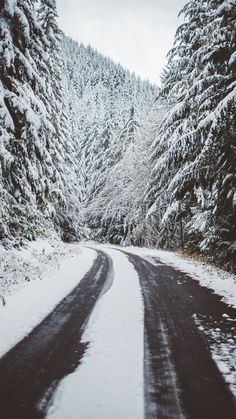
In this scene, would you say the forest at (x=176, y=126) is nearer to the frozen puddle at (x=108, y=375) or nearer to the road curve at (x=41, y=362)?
the road curve at (x=41, y=362)

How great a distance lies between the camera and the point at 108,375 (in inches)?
161

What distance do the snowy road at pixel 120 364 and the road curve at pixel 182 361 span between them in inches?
0.4

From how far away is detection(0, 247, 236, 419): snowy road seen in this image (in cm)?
338

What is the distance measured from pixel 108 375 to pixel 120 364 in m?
0.37

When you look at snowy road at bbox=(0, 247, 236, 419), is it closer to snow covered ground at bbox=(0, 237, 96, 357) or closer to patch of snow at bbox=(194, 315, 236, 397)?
patch of snow at bbox=(194, 315, 236, 397)

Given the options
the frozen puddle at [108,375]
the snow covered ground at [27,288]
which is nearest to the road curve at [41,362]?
the frozen puddle at [108,375]

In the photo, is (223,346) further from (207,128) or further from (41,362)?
(207,128)

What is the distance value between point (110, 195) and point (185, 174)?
24.5 m

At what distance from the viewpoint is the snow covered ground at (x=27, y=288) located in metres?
6.03

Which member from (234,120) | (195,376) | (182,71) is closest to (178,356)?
(195,376)

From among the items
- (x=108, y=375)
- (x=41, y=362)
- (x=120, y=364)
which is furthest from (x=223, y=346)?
(x=41, y=362)

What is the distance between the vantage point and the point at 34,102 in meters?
11.5

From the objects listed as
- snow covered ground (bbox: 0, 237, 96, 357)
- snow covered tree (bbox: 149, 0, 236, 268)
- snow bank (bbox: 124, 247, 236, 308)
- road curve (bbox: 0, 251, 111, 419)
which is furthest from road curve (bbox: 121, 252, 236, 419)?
snow covered tree (bbox: 149, 0, 236, 268)

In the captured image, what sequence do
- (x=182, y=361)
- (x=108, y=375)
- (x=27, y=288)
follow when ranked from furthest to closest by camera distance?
(x=27, y=288) → (x=182, y=361) → (x=108, y=375)
